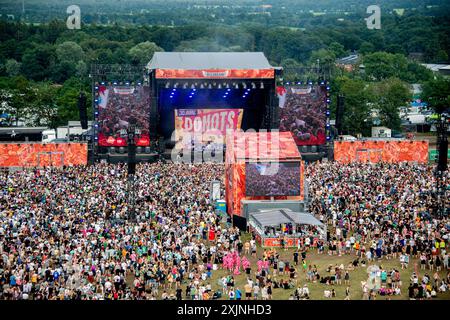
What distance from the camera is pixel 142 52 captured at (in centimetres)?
10869

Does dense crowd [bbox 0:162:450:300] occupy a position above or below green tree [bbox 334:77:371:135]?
above

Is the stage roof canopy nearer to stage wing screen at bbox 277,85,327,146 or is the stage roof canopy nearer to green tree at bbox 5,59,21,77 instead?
stage wing screen at bbox 277,85,327,146

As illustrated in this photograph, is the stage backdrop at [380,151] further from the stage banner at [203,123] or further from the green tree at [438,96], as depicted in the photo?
the green tree at [438,96]

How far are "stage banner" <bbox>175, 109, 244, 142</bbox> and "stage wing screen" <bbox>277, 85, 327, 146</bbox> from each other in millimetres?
4282

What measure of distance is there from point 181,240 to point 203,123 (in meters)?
25.3

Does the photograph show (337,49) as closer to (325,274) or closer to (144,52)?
(144,52)

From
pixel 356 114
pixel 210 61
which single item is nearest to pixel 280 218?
pixel 210 61

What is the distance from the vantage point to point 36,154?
48.0 m

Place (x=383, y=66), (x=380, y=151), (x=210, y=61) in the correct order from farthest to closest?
(x=383, y=66) → (x=210, y=61) → (x=380, y=151)

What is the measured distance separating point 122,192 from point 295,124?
58.4 feet

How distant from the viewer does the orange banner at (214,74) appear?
48.3 m

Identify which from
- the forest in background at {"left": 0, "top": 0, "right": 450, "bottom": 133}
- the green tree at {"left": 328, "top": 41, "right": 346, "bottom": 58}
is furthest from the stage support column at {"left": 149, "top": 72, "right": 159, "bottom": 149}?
the green tree at {"left": 328, "top": 41, "right": 346, "bottom": 58}

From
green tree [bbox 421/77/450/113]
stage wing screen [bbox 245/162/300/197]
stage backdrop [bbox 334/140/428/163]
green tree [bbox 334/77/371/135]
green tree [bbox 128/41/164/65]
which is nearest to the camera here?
stage wing screen [bbox 245/162/300/197]

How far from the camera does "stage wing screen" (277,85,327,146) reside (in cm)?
5119
